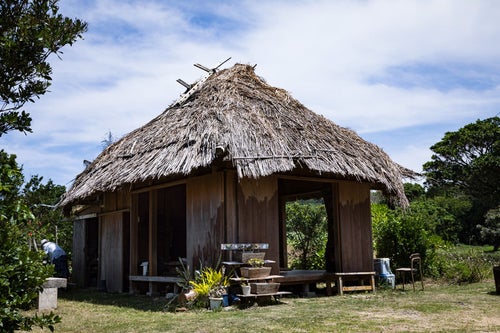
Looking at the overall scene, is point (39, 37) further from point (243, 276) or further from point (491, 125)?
point (491, 125)

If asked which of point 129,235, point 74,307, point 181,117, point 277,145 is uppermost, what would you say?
point 181,117

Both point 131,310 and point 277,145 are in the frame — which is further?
point 277,145

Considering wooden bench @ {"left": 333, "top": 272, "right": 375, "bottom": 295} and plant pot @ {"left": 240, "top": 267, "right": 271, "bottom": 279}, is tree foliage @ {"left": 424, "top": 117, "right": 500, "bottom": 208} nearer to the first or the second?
wooden bench @ {"left": 333, "top": 272, "right": 375, "bottom": 295}

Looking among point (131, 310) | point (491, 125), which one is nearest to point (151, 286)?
point (131, 310)

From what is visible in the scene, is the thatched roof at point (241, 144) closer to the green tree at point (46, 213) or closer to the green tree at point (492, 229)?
the green tree at point (46, 213)

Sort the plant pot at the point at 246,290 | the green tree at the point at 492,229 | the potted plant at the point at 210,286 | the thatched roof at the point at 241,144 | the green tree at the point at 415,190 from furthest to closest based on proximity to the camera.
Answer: the green tree at the point at 415,190
the green tree at the point at 492,229
the thatched roof at the point at 241,144
the plant pot at the point at 246,290
the potted plant at the point at 210,286

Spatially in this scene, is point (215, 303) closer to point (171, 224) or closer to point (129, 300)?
point (129, 300)

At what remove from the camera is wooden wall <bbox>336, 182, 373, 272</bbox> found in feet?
32.4

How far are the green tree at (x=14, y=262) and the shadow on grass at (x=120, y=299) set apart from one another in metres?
4.06

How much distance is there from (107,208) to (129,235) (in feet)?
3.32

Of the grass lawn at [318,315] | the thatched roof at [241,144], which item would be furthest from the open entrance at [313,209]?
the grass lawn at [318,315]

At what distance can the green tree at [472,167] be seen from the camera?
75.5 feet

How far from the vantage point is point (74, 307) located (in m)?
8.46

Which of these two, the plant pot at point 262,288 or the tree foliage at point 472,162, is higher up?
the tree foliage at point 472,162
